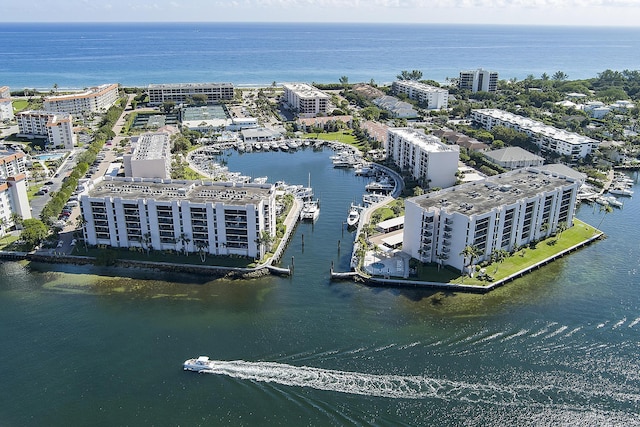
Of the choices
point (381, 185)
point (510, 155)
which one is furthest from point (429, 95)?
point (381, 185)

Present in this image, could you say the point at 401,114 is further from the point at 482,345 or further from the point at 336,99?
the point at 482,345

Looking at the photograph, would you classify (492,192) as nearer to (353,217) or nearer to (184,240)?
Answer: (353,217)

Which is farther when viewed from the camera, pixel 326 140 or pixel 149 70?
pixel 149 70

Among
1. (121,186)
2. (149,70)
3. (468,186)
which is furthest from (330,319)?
(149,70)

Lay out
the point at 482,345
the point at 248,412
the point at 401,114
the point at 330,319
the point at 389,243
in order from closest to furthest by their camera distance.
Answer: the point at 248,412 < the point at 482,345 < the point at 330,319 < the point at 389,243 < the point at 401,114

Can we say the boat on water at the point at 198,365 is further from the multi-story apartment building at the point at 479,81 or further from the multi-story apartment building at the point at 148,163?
the multi-story apartment building at the point at 479,81

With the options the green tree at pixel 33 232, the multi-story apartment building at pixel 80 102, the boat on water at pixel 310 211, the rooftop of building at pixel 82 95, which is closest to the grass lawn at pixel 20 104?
the rooftop of building at pixel 82 95

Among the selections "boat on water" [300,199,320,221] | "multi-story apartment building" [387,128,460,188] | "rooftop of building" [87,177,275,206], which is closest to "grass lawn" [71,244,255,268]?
"rooftop of building" [87,177,275,206]
